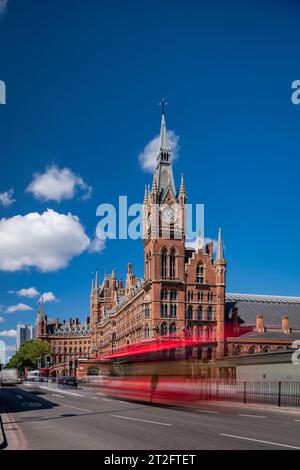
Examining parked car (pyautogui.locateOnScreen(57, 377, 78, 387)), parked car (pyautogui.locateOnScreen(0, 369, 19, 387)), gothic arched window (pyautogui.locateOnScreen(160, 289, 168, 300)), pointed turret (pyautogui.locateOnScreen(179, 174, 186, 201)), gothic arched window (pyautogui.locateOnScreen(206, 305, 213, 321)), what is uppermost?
pointed turret (pyautogui.locateOnScreen(179, 174, 186, 201))

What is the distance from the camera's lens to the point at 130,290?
12162cm

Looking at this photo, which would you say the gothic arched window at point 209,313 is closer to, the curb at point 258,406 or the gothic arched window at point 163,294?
the gothic arched window at point 163,294

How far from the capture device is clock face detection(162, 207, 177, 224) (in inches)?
3797

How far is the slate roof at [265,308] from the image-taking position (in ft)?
356

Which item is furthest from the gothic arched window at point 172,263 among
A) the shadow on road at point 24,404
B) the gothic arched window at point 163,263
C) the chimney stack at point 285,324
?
the shadow on road at point 24,404

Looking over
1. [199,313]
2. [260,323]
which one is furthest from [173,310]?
[260,323]

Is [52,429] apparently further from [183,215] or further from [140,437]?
[183,215]

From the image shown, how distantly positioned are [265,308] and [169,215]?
33488 mm

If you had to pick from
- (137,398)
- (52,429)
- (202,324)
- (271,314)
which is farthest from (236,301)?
(52,429)

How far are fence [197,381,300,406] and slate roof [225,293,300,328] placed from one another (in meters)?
71.0

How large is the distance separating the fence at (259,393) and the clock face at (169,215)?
59789 mm

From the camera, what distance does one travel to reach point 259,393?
3122cm

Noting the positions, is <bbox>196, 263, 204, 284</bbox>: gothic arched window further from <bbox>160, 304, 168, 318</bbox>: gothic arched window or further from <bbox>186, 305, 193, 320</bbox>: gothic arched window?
<bbox>160, 304, 168, 318</bbox>: gothic arched window

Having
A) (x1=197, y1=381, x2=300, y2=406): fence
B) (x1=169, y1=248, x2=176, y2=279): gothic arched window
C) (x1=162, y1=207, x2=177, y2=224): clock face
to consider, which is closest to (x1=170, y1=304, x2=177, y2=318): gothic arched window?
(x1=169, y1=248, x2=176, y2=279): gothic arched window
